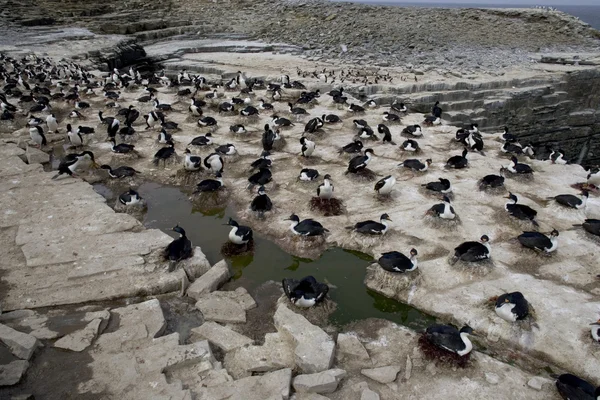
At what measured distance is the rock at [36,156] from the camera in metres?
12.3

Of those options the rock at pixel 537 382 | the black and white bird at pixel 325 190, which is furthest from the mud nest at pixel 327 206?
the rock at pixel 537 382

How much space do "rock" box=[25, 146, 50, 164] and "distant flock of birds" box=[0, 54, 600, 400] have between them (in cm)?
85

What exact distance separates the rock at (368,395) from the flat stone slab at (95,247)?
195 inches

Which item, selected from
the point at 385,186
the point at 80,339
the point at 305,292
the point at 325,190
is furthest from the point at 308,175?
the point at 80,339

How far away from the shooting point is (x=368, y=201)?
10.7m

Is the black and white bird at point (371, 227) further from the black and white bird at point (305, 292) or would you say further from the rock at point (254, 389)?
the rock at point (254, 389)

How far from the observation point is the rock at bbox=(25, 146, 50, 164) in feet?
40.3

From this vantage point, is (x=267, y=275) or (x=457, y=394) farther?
(x=267, y=275)

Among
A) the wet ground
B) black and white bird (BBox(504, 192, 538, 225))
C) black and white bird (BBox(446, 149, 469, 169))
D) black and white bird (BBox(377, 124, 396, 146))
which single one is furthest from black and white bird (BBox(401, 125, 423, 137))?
the wet ground

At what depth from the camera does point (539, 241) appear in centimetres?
843

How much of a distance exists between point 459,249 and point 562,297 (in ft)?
6.19

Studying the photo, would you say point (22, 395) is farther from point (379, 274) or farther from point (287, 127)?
point (287, 127)

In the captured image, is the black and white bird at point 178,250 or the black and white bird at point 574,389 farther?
the black and white bird at point 178,250

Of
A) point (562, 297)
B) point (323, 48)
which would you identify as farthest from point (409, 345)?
point (323, 48)
